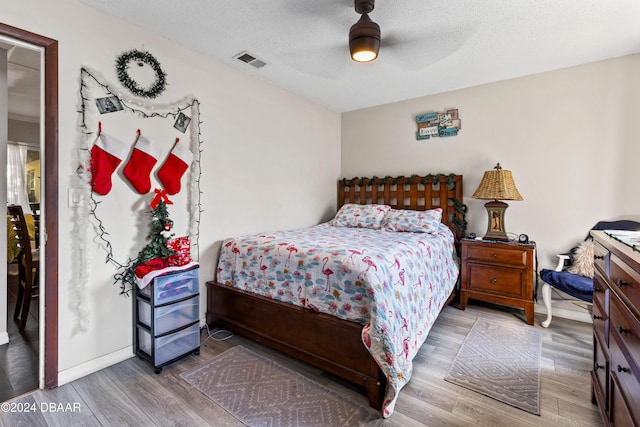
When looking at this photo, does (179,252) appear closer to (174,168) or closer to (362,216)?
(174,168)

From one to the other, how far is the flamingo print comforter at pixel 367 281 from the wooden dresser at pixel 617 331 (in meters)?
0.88

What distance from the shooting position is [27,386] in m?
1.82

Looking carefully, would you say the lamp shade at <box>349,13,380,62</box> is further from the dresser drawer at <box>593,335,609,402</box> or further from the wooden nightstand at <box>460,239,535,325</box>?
the wooden nightstand at <box>460,239,535,325</box>

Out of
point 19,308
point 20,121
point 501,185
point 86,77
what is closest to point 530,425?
point 501,185

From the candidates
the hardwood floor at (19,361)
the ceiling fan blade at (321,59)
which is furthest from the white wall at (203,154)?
the ceiling fan blade at (321,59)

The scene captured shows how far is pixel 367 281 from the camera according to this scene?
1708 millimetres

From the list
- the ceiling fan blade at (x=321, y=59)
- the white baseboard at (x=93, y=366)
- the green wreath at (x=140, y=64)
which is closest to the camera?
the white baseboard at (x=93, y=366)

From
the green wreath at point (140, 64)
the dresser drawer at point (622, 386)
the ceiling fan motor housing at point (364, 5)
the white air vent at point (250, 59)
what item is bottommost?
the dresser drawer at point (622, 386)

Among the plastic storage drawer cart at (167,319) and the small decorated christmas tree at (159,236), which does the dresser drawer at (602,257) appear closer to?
the plastic storage drawer cart at (167,319)

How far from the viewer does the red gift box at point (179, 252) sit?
7.07ft

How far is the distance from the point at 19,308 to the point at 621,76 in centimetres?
600

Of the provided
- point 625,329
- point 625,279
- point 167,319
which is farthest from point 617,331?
point 167,319

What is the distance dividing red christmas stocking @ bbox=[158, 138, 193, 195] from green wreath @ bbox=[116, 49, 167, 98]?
405mm

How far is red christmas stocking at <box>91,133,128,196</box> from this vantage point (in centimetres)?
197
